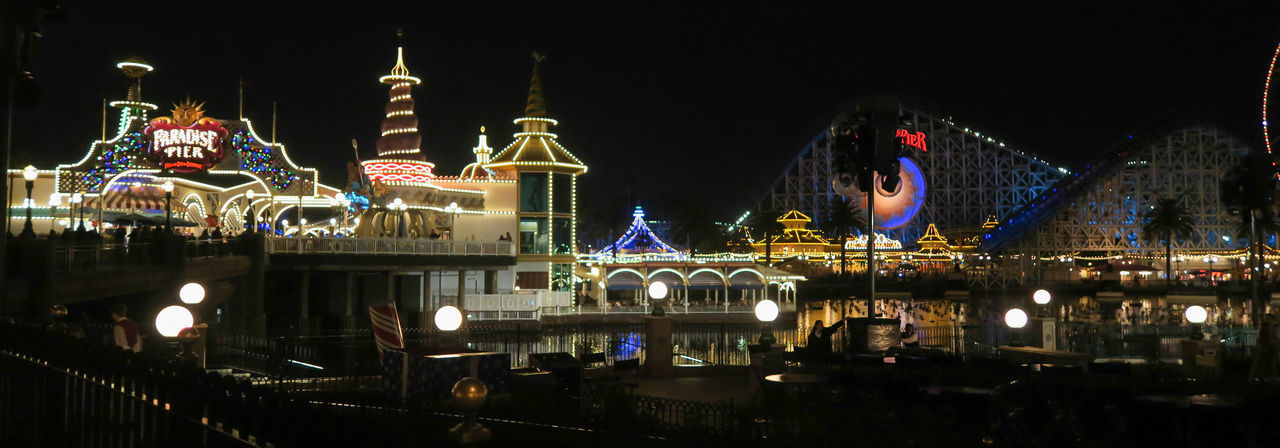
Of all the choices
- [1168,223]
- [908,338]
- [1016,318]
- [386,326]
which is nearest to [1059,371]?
[1016,318]

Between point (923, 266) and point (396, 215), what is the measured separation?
67.6 m

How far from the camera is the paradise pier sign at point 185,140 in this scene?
40.3 metres

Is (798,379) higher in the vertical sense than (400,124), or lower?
lower

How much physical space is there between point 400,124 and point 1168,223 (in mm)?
61036

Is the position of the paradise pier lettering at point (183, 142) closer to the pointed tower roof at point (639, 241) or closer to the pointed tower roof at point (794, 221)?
the pointed tower roof at point (639, 241)

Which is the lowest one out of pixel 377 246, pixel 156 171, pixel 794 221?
pixel 377 246

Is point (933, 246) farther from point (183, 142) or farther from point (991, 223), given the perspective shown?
point (183, 142)

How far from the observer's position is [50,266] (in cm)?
1720

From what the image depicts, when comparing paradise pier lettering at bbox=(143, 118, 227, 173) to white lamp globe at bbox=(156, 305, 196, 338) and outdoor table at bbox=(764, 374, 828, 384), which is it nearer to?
white lamp globe at bbox=(156, 305, 196, 338)

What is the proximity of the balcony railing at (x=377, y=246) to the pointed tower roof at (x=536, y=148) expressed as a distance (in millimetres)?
6908

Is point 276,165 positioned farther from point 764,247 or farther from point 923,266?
point 923,266

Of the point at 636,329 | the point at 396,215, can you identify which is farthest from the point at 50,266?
the point at 636,329

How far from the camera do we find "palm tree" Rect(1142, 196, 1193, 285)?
82.1 meters

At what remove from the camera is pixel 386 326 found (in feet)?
55.6
